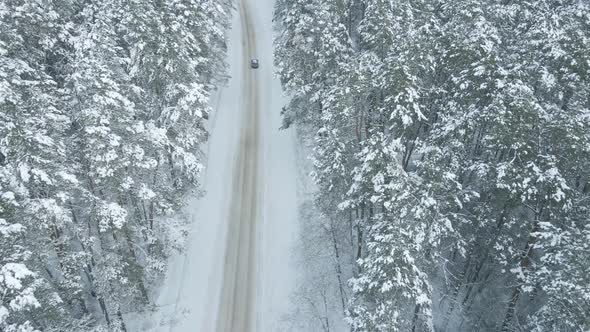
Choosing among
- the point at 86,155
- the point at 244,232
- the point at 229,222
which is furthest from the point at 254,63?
the point at 86,155

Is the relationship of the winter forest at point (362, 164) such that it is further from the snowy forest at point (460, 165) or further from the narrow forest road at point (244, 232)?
the narrow forest road at point (244, 232)

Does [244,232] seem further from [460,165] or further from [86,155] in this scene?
[460,165]

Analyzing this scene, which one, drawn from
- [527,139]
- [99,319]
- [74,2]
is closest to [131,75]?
[74,2]

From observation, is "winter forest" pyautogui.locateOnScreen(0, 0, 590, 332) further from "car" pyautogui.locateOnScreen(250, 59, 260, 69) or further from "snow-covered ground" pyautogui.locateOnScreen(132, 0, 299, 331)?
"car" pyautogui.locateOnScreen(250, 59, 260, 69)

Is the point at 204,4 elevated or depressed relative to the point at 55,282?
elevated

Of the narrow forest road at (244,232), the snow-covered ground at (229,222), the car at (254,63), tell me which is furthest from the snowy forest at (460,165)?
the car at (254,63)

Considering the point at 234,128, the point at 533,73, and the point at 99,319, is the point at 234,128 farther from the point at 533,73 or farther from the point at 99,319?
the point at 533,73
